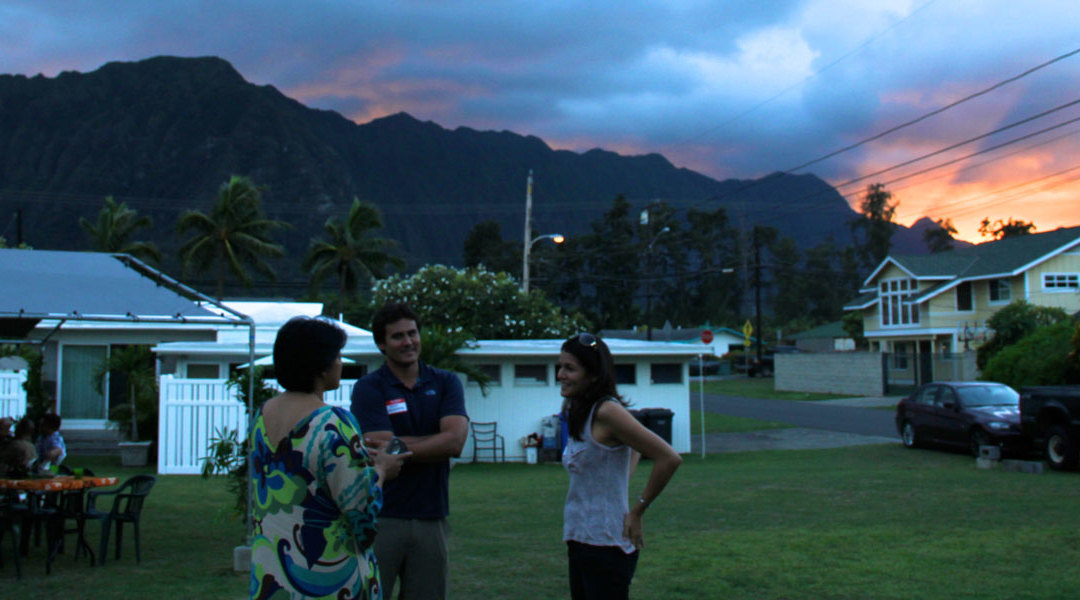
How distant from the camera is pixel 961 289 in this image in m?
46.5

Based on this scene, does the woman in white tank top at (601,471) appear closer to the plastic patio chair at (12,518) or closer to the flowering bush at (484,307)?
the plastic patio chair at (12,518)

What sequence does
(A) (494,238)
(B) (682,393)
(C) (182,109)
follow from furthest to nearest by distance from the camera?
(C) (182,109) < (A) (494,238) < (B) (682,393)

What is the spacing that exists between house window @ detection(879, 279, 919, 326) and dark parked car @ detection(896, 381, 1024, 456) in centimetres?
2967

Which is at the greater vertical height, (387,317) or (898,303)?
(898,303)

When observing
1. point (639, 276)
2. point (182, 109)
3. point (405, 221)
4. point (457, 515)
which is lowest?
point (457, 515)

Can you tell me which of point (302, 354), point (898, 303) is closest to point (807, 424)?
point (898, 303)

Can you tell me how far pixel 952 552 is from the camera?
8555 millimetres

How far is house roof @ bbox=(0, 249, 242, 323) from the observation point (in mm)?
8664

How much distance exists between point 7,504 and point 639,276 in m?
76.3

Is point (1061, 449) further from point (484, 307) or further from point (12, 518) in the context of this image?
point (484, 307)

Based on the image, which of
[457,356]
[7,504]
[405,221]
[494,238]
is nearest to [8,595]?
[7,504]

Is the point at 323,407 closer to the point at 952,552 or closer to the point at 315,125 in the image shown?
the point at 952,552

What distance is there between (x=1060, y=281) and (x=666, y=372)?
30304mm

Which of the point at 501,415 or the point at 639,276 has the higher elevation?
the point at 639,276
